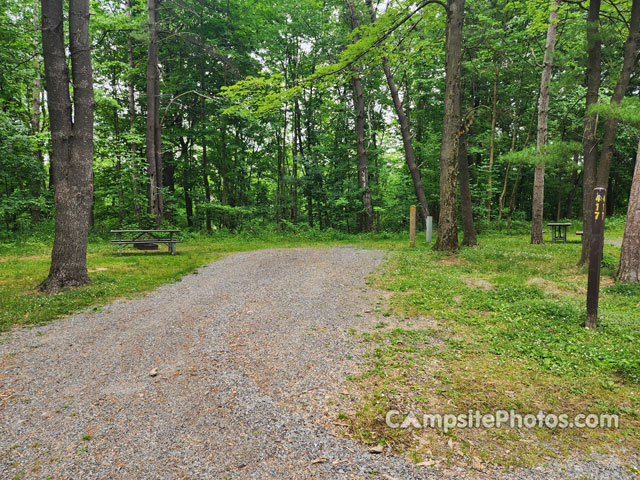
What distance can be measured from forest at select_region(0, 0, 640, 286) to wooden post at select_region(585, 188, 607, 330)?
4142 millimetres

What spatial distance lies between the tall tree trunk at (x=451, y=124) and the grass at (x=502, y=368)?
10.7 feet

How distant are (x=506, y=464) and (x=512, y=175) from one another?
20.8 meters

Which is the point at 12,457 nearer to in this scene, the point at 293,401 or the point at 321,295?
the point at 293,401

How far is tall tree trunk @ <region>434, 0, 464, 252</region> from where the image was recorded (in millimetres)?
8523

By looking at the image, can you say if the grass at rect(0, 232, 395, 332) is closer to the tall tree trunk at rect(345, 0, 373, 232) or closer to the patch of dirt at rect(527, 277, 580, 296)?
the tall tree trunk at rect(345, 0, 373, 232)

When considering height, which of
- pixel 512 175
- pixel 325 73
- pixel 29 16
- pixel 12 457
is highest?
pixel 29 16

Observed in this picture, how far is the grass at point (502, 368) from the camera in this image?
2240 mm

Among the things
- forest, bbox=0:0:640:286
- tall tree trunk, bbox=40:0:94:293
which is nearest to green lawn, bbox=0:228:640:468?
tall tree trunk, bbox=40:0:94:293

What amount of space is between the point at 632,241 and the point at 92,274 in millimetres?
10446

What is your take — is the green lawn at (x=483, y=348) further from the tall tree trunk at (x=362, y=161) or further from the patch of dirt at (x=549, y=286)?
the tall tree trunk at (x=362, y=161)

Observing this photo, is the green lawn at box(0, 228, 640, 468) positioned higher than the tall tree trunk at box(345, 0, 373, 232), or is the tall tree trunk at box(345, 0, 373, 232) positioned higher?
the tall tree trunk at box(345, 0, 373, 232)

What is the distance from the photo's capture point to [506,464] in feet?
6.67

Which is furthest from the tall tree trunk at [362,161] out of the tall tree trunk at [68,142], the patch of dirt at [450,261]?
the tall tree trunk at [68,142]

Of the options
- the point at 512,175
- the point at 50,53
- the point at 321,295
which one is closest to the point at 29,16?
the point at 50,53
